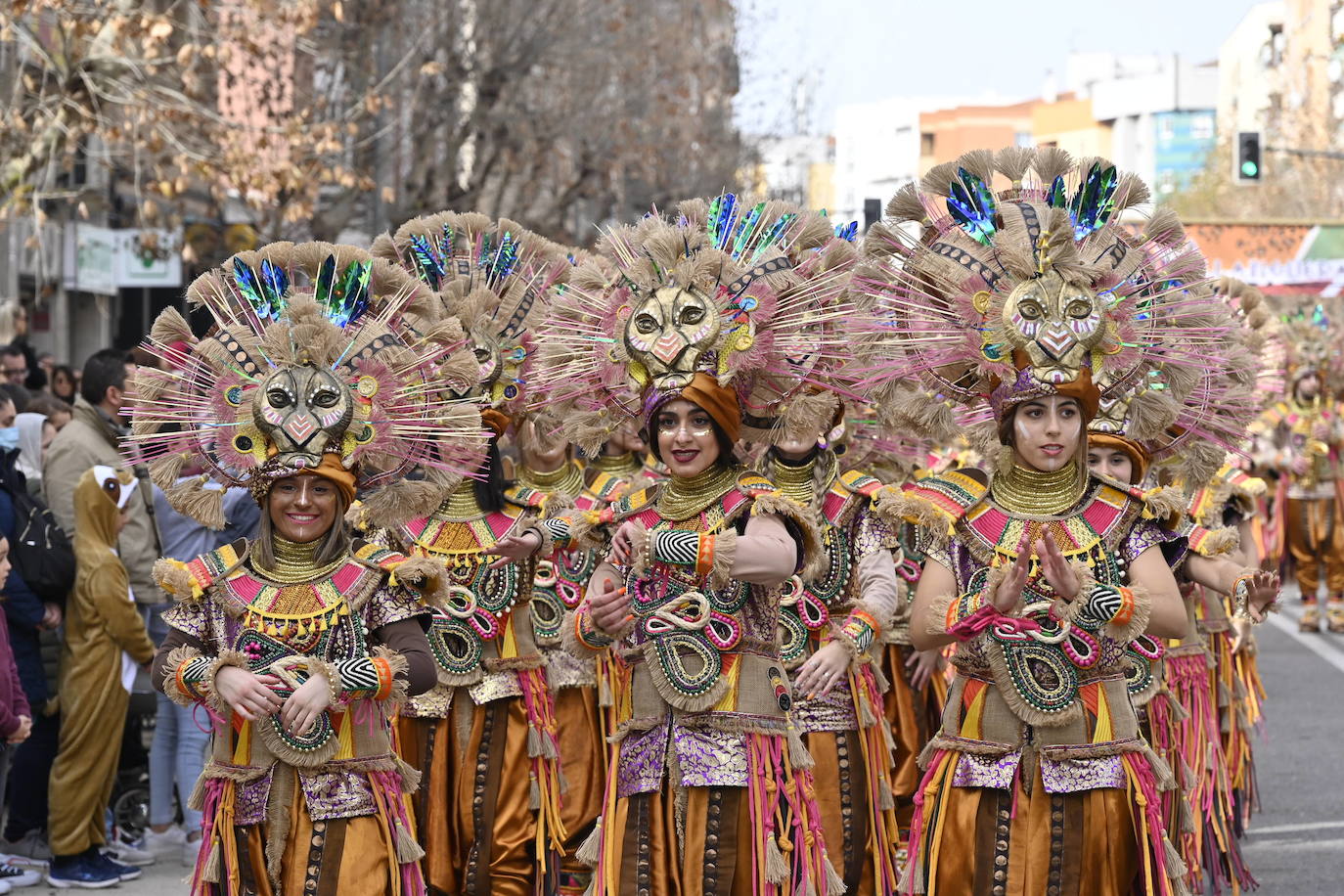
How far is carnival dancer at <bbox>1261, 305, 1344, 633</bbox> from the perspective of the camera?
17141mm

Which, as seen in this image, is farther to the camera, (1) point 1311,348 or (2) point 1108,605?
(1) point 1311,348

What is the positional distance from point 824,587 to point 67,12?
751 centimetres

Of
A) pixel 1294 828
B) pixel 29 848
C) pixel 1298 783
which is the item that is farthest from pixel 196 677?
pixel 1298 783

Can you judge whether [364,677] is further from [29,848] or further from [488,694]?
[29,848]

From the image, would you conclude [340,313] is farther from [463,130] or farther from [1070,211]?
[463,130]

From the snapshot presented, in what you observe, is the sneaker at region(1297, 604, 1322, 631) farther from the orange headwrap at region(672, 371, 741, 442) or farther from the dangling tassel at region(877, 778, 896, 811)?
the orange headwrap at region(672, 371, 741, 442)

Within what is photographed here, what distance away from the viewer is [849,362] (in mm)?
6133

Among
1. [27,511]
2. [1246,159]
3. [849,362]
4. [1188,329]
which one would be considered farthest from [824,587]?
[1246,159]

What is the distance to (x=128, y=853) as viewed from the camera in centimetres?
→ 880

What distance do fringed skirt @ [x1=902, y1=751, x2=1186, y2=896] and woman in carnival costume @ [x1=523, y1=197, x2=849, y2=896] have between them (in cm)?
56

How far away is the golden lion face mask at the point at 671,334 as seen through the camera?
19.6 ft

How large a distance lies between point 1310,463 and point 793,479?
10.7 m

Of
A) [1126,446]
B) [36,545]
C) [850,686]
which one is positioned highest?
[1126,446]

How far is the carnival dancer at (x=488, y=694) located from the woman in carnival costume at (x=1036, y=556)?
1.98m
